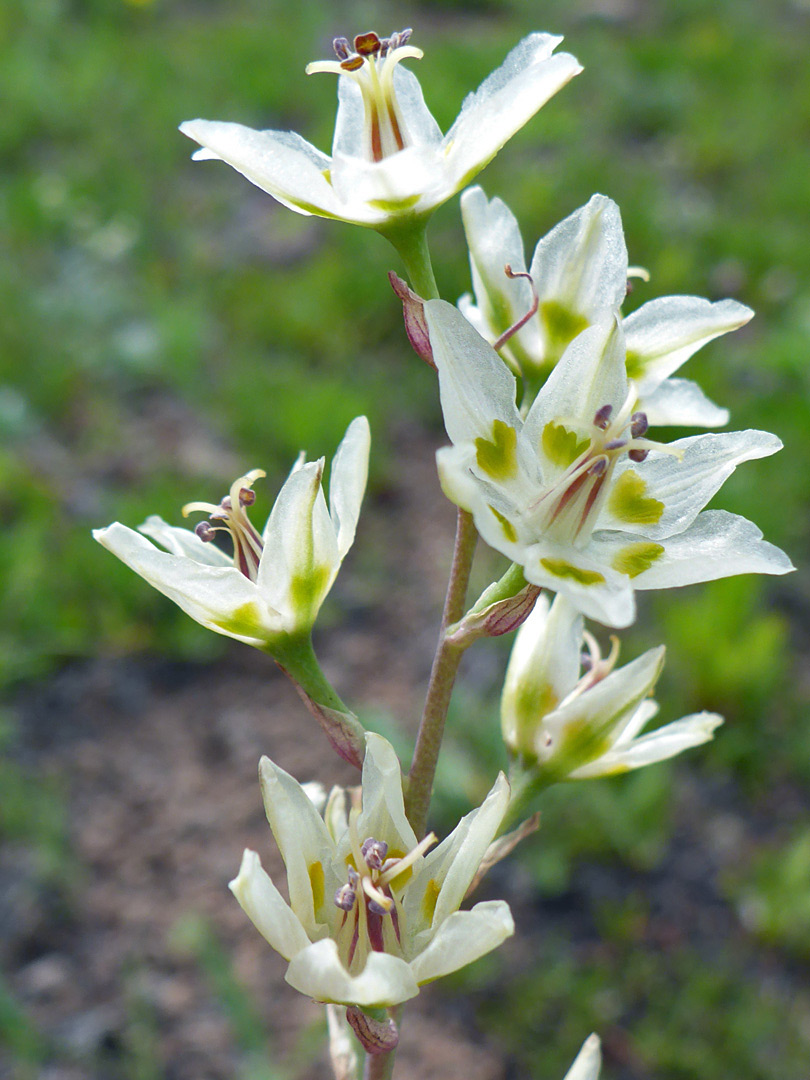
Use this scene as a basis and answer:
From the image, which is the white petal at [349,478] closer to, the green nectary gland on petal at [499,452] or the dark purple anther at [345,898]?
the green nectary gland on petal at [499,452]

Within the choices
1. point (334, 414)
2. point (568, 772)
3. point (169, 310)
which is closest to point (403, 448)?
point (334, 414)

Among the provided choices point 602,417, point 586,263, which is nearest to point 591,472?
point 602,417

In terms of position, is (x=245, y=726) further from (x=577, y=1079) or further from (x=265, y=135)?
(x=265, y=135)

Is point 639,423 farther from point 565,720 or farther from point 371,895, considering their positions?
point 371,895

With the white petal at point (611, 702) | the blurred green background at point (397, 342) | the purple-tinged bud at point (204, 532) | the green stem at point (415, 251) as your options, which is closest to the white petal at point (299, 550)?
the purple-tinged bud at point (204, 532)

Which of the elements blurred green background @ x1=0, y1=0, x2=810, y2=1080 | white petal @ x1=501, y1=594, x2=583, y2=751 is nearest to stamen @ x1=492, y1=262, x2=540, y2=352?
white petal @ x1=501, y1=594, x2=583, y2=751

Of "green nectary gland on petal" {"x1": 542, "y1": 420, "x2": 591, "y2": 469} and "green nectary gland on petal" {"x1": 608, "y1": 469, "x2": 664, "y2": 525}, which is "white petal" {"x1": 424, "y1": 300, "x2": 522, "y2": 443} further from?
"green nectary gland on petal" {"x1": 608, "y1": 469, "x2": 664, "y2": 525}

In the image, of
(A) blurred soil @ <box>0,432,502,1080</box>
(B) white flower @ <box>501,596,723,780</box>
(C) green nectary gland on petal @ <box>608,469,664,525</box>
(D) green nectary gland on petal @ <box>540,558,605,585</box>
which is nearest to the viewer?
(D) green nectary gland on petal @ <box>540,558,605,585</box>
